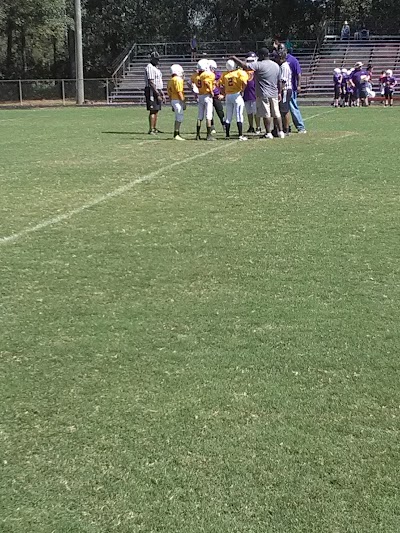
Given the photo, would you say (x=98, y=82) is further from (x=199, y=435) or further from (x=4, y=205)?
(x=199, y=435)

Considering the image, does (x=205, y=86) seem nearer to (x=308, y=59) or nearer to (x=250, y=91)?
(x=250, y=91)

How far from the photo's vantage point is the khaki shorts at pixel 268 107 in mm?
15000

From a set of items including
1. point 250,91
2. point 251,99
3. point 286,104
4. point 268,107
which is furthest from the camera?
point 251,99

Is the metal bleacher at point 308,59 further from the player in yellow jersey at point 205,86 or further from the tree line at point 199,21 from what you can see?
the player in yellow jersey at point 205,86

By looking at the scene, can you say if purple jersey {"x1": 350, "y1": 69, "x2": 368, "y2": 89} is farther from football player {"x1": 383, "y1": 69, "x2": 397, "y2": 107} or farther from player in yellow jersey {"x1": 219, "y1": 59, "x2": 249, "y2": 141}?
player in yellow jersey {"x1": 219, "y1": 59, "x2": 249, "y2": 141}

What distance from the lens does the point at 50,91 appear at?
42.4 metres

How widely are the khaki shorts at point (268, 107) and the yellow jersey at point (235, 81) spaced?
23.8 inches

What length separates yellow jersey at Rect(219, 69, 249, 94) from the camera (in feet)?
50.3

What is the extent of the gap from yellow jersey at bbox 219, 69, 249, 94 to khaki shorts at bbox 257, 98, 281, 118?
0.60 metres

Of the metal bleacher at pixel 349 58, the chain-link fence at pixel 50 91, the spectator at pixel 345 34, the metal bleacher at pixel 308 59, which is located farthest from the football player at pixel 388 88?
the chain-link fence at pixel 50 91

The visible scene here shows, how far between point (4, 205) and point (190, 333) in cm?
493

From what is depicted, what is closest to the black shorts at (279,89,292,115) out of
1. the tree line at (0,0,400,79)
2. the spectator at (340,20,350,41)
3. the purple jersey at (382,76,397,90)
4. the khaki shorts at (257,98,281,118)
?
the khaki shorts at (257,98,281,118)

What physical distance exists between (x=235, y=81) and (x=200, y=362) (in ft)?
40.3

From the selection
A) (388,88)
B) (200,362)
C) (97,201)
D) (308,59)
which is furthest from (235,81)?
(308,59)
